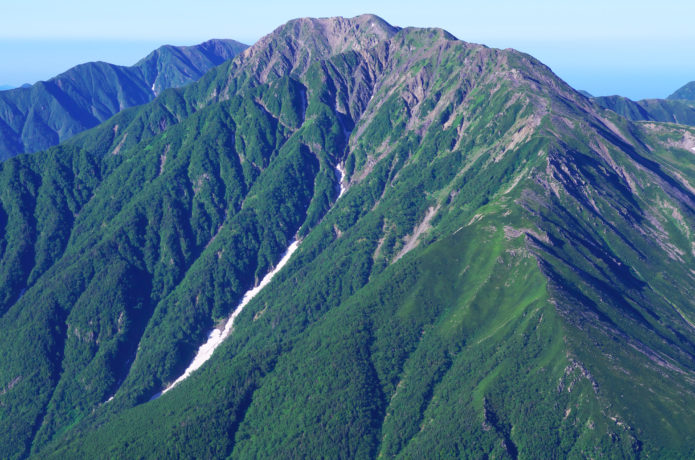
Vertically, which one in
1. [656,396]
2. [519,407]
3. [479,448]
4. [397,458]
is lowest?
[397,458]

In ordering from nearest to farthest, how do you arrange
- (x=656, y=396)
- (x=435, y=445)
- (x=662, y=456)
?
1. (x=662, y=456)
2. (x=656, y=396)
3. (x=435, y=445)

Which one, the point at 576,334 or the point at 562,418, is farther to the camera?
the point at 576,334

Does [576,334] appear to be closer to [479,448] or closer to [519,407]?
[519,407]

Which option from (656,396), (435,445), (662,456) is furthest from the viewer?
(435,445)

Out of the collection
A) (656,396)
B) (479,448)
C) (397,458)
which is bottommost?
(397,458)

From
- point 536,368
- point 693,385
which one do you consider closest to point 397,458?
point 536,368

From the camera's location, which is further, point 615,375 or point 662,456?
point 615,375

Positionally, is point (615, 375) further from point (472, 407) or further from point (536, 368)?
point (472, 407)

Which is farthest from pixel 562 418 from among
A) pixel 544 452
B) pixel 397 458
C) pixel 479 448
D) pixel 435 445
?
pixel 397 458

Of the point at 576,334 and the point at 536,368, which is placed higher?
the point at 576,334
